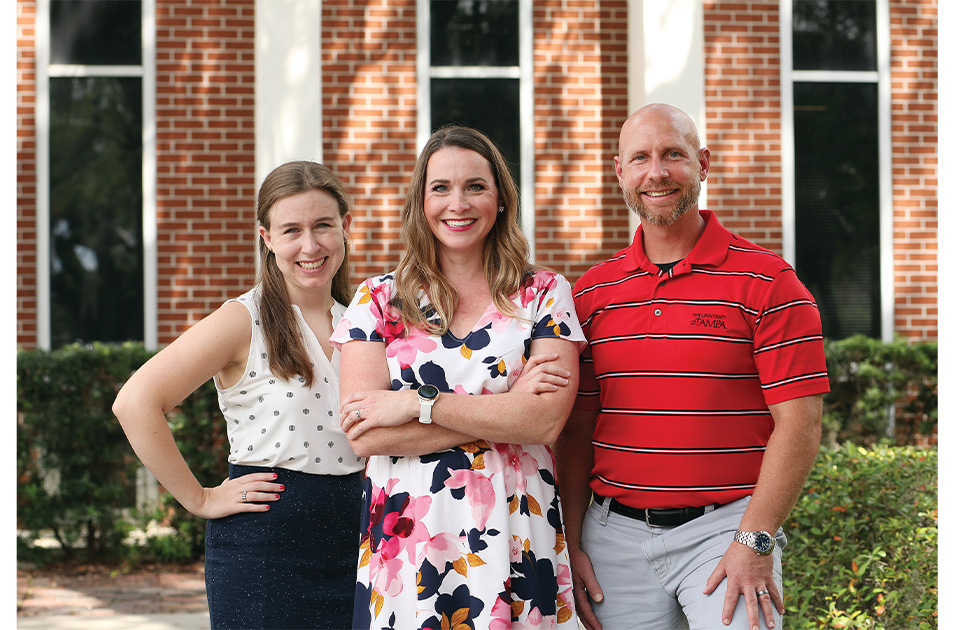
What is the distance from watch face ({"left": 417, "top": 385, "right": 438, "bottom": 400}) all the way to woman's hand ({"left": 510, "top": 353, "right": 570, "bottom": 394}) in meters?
0.21

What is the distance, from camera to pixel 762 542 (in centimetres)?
231

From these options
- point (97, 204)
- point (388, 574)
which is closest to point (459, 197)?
point (388, 574)

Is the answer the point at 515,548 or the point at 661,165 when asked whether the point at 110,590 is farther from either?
the point at 661,165

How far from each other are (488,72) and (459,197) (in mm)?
5633

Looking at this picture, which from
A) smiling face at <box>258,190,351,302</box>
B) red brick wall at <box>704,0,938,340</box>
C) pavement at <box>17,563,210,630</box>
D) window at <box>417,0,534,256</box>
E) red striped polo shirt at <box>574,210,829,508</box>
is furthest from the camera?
window at <box>417,0,534,256</box>

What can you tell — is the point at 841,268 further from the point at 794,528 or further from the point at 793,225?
the point at 794,528

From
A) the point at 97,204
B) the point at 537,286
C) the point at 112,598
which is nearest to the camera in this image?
the point at 537,286

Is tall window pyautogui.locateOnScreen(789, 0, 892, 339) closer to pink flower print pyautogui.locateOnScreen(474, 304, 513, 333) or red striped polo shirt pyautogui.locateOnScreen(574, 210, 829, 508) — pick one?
red striped polo shirt pyautogui.locateOnScreen(574, 210, 829, 508)

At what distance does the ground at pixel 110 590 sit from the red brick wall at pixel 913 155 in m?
6.46

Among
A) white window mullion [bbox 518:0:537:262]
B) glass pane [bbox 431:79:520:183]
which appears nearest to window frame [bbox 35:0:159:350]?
glass pane [bbox 431:79:520:183]

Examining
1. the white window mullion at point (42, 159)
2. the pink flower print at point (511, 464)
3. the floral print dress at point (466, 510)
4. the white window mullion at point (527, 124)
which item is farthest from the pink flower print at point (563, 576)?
the white window mullion at point (42, 159)

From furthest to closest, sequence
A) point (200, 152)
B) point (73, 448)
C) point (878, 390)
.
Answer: point (200, 152) < point (878, 390) < point (73, 448)

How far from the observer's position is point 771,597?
2355 millimetres

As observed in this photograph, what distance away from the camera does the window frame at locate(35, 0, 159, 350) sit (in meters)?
7.38
